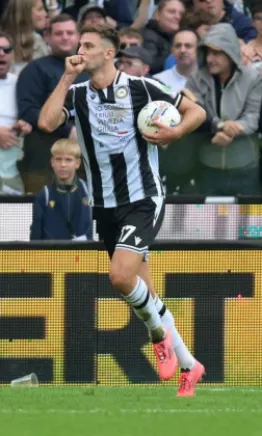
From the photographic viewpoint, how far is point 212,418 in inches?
277

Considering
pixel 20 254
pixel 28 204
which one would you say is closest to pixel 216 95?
pixel 28 204

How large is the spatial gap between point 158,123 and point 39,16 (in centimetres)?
506

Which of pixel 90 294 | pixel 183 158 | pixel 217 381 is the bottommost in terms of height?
pixel 217 381

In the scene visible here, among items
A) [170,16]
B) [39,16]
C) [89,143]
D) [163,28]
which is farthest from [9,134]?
[170,16]

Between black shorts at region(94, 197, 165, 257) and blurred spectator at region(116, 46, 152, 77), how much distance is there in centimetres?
364

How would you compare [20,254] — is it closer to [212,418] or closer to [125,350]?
[125,350]

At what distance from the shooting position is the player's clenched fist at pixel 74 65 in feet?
27.5

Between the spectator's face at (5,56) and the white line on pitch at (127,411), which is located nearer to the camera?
the white line on pitch at (127,411)

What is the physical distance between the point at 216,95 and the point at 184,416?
17.0 feet

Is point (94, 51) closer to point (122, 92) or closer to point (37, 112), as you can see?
point (122, 92)

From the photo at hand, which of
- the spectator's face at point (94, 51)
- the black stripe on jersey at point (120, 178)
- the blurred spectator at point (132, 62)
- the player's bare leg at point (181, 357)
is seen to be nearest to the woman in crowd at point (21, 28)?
the blurred spectator at point (132, 62)

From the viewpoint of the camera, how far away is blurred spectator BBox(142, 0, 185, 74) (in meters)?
13.2

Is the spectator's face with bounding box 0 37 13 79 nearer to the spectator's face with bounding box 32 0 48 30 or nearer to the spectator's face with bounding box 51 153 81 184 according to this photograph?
the spectator's face with bounding box 51 153 81 184

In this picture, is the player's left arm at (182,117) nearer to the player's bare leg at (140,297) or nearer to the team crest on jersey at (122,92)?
the team crest on jersey at (122,92)
